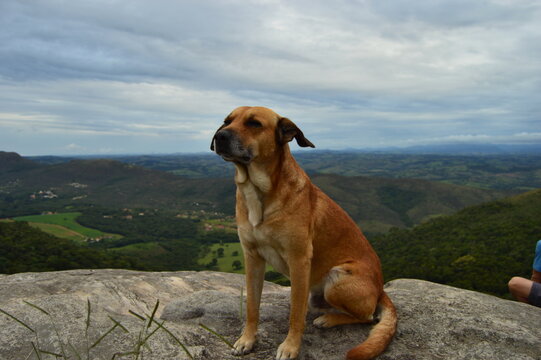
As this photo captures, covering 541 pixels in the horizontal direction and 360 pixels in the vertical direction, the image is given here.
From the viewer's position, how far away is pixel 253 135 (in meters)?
5.06

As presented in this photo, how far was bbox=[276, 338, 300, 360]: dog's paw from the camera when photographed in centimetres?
520

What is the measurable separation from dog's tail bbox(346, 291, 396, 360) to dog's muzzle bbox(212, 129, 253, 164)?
3.12 meters

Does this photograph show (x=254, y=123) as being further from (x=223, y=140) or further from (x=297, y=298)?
(x=297, y=298)

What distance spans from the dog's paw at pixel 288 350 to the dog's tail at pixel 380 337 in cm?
83

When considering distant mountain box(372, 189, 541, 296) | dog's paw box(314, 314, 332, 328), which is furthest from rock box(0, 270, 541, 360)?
distant mountain box(372, 189, 541, 296)

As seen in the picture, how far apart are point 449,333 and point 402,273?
3940 cm

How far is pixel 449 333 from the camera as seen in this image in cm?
581

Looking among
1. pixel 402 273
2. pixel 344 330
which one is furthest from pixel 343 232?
pixel 402 273

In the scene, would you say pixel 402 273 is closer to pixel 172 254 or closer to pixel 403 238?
pixel 403 238

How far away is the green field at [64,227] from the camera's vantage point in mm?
124188

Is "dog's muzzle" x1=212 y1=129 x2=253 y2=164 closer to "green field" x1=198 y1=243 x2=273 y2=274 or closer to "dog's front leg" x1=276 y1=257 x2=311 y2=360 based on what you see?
"dog's front leg" x1=276 y1=257 x2=311 y2=360

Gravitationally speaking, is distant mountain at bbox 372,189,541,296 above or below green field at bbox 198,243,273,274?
above

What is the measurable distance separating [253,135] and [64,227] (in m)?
156

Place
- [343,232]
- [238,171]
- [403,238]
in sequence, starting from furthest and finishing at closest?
[403,238], [343,232], [238,171]
